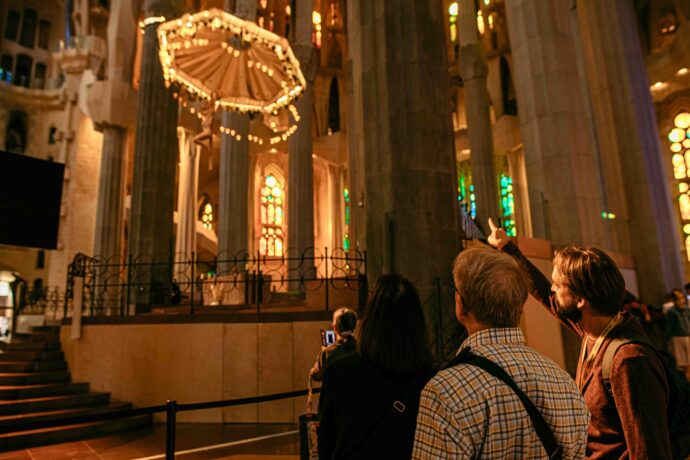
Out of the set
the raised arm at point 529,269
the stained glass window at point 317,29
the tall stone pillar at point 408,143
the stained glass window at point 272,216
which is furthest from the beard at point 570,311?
the stained glass window at point 317,29

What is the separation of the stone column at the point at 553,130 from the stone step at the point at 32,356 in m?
9.24

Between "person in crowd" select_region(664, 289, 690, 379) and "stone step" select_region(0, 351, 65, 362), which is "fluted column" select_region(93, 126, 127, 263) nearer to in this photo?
"stone step" select_region(0, 351, 65, 362)

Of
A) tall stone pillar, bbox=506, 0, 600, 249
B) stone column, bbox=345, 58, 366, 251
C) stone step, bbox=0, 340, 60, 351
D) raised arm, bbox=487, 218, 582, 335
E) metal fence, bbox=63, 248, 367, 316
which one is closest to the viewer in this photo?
raised arm, bbox=487, 218, 582, 335

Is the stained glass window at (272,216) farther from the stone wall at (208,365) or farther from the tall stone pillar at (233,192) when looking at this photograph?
the stone wall at (208,365)

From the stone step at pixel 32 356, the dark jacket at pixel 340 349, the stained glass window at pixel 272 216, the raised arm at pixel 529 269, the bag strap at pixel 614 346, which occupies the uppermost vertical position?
the stained glass window at pixel 272 216

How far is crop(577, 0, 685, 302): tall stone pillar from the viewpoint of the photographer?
13.2m

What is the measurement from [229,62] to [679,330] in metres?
9.93

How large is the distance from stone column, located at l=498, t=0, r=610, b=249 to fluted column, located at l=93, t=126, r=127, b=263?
14926 mm

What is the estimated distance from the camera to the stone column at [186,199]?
2120 centimetres

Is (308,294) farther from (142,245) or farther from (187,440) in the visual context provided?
(142,245)

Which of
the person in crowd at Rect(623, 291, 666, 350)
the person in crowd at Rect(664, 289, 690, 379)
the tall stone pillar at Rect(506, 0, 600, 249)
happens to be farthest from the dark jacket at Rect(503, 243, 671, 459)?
the tall stone pillar at Rect(506, 0, 600, 249)

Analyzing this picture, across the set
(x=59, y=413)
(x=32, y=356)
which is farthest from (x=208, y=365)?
(x=32, y=356)

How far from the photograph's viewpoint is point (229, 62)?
11.0 metres

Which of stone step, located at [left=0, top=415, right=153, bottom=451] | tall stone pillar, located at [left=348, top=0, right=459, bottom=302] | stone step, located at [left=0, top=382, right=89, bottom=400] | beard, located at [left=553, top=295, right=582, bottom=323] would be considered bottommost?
stone step, located at [left=0, top=415, right=153, bottom=451]
